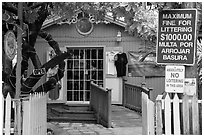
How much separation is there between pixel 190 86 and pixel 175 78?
1.01 feet

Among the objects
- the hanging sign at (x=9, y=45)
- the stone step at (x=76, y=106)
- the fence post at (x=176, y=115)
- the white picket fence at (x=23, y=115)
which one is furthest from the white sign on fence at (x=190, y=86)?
the stone step at (x=76, y=106)

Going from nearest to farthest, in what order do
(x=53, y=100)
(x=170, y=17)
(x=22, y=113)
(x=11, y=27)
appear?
(x=170, y=17) → (x=22, y=113) → (x=11, y=27) → (x=53, y=100)

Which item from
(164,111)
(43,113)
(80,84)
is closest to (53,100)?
(80,84)

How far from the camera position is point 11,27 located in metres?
7.47

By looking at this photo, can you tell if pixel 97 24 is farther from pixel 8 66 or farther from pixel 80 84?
pixel 8 66

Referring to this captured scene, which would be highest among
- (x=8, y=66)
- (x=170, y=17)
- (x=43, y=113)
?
(x=170, y=17)

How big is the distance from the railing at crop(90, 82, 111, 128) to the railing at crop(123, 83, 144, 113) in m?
1.65

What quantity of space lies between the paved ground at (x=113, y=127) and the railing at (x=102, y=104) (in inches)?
9.3

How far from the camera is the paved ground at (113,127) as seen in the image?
9.00 m

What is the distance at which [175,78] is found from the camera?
17.9ft

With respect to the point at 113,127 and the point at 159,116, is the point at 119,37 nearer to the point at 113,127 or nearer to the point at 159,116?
the point at 113,127

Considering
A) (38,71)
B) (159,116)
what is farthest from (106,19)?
(159,116)

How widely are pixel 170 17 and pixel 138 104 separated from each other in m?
7.04

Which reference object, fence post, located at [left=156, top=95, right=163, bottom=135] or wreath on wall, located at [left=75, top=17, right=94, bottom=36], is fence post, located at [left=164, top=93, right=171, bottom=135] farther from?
wreath on wall, located at [left=75, top=17, right=94, bottom=36]
